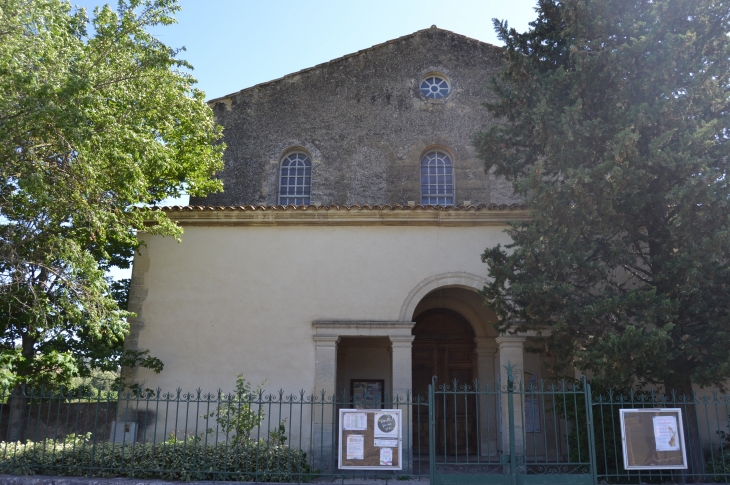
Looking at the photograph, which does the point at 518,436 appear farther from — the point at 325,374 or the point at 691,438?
the point at 325,374

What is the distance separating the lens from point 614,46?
9125 mm

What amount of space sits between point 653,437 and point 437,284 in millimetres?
4723

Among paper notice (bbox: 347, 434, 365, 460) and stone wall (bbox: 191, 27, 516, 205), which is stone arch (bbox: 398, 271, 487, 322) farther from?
paper notice (bbox: 347, 434, 365, 460)

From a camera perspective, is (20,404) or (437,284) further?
(437,284)

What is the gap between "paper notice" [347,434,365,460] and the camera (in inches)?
296

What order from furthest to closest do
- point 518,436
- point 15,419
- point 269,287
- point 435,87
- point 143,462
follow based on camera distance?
point 435,87 → point 269,287 → point 15,419 → point 518,436 → point 143,462

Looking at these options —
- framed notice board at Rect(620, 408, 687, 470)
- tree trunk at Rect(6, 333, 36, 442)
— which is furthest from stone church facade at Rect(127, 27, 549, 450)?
framed notice board at Rect(620, 408, 687, 470)

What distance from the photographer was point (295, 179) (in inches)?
604

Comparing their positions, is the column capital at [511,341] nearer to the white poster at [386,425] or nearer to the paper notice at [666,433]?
the paper notice at [666,433]

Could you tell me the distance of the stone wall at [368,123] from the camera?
14945 millimetres

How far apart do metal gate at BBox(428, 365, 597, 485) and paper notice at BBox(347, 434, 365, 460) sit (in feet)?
2.67

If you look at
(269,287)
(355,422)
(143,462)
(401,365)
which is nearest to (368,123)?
(269,287)

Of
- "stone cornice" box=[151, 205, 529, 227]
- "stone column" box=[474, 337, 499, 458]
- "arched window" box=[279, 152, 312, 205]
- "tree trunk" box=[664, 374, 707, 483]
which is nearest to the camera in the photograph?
"tree trunk" box=[664, 374, 707, 483]

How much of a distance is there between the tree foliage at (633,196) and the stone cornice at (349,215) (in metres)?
1.92
